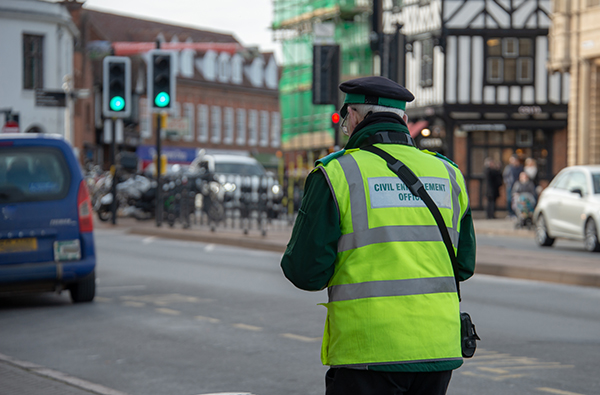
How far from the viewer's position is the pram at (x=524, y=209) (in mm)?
23797

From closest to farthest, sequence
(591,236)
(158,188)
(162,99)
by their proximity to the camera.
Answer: (591,236), (162,99), (158,188)

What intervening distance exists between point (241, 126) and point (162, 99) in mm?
55613

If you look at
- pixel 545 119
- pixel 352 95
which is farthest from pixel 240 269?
pixel 545 119

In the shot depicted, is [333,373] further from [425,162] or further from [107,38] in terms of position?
[107,38]

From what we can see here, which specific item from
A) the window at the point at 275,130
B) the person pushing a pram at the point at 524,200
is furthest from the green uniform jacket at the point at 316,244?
the window at the point at 275,130

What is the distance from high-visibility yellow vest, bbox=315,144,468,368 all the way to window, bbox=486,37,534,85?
101ft

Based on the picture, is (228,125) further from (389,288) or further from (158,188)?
(389,288)

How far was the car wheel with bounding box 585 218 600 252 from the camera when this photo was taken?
669 inches

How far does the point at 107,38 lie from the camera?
67.9 metres

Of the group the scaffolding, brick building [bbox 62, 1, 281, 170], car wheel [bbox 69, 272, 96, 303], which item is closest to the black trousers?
car wheel [bbox 69, 272, 96, 303]

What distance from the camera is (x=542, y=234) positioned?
1895 centimetres

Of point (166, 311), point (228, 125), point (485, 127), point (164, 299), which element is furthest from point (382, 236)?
point (228, 125)

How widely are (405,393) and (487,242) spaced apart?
1738 cm

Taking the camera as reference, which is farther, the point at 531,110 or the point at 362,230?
the point at 531,110
